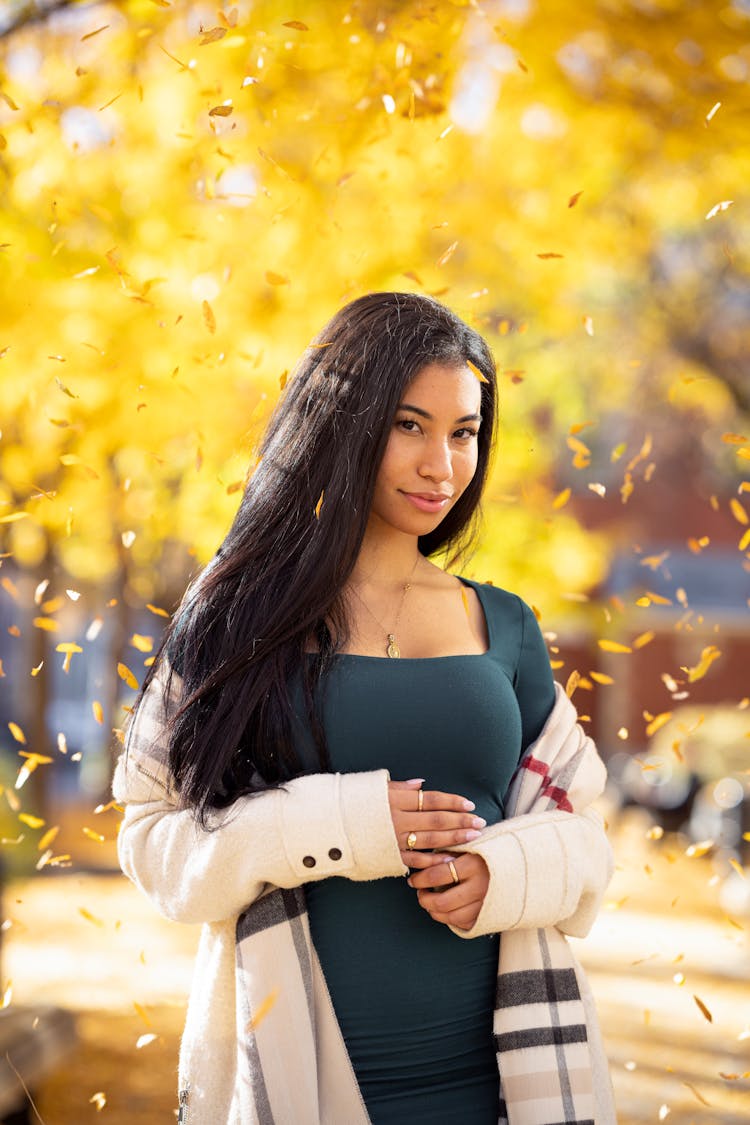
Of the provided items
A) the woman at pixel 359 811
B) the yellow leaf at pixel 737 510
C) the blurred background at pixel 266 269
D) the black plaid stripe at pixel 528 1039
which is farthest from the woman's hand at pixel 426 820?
the yellow leaf at pixel 737 510

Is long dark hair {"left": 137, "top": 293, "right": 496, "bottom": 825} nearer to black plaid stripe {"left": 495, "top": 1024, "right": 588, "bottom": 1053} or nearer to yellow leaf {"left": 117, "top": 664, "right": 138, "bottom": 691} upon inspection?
yellow leaf {"left": 117, "top": 664, "right": 138, "bottom": 691}

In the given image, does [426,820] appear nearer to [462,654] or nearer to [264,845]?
[264,845]

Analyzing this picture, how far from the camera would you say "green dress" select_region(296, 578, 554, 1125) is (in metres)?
1.90

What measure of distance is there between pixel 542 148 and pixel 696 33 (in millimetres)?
2403

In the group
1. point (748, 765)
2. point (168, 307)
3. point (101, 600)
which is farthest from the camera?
point (101, 600)

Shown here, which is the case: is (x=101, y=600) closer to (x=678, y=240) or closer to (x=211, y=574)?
(x=678, y=240)

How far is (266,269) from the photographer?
193 inches

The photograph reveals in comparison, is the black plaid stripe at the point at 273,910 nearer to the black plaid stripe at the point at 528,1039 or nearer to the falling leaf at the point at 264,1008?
the falling leaf at the point at 264,1008

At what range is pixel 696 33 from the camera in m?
4.64

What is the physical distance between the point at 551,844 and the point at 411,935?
256 millimetres

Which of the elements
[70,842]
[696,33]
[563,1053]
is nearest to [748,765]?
[70,842]

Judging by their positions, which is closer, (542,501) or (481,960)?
(481,960)

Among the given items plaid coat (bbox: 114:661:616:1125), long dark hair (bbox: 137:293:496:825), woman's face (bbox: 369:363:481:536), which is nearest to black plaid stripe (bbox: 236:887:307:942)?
plaid coat (bbox: 114:661:616:1125)

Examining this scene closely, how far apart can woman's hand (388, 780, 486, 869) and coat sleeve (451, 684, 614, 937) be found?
0.12 feet
